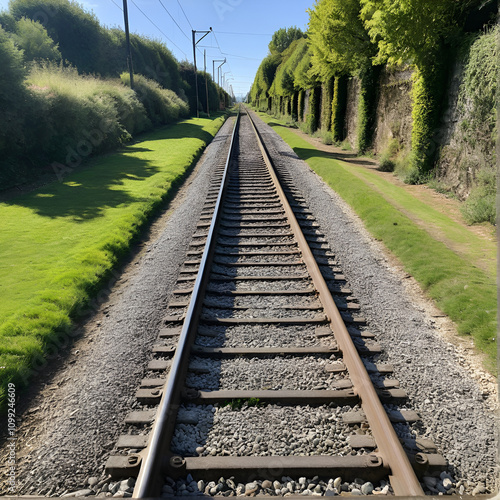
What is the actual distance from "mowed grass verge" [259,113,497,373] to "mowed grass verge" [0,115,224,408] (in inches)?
184

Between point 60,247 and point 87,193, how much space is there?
442 cm

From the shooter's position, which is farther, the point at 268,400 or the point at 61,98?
the point at 61,98

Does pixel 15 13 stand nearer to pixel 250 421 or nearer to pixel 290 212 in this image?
pixel 290 212

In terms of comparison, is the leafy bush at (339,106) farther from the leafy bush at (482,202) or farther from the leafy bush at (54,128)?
the leafy bush at (482,202)

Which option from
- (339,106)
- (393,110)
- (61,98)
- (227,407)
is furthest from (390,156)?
(227,407)

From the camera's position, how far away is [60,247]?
6797mm

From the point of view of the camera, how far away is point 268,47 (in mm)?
74688

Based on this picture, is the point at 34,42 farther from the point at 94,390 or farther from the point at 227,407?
the point at 227,407

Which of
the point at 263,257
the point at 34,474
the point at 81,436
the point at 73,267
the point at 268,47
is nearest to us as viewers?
the point at 34,474

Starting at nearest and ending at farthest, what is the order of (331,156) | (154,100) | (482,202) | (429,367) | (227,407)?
(227,407) < (429,367) < (482,202) < (331,156) < (154,100)

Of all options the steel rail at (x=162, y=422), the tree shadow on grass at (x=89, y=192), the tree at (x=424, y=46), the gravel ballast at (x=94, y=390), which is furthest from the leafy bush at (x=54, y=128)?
the tree at (x=424, y=46)

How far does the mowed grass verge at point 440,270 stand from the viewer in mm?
4293

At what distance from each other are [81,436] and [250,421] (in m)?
1.30

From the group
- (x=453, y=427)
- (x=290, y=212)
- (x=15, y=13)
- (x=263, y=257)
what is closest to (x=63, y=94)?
(x=290, y=212)
